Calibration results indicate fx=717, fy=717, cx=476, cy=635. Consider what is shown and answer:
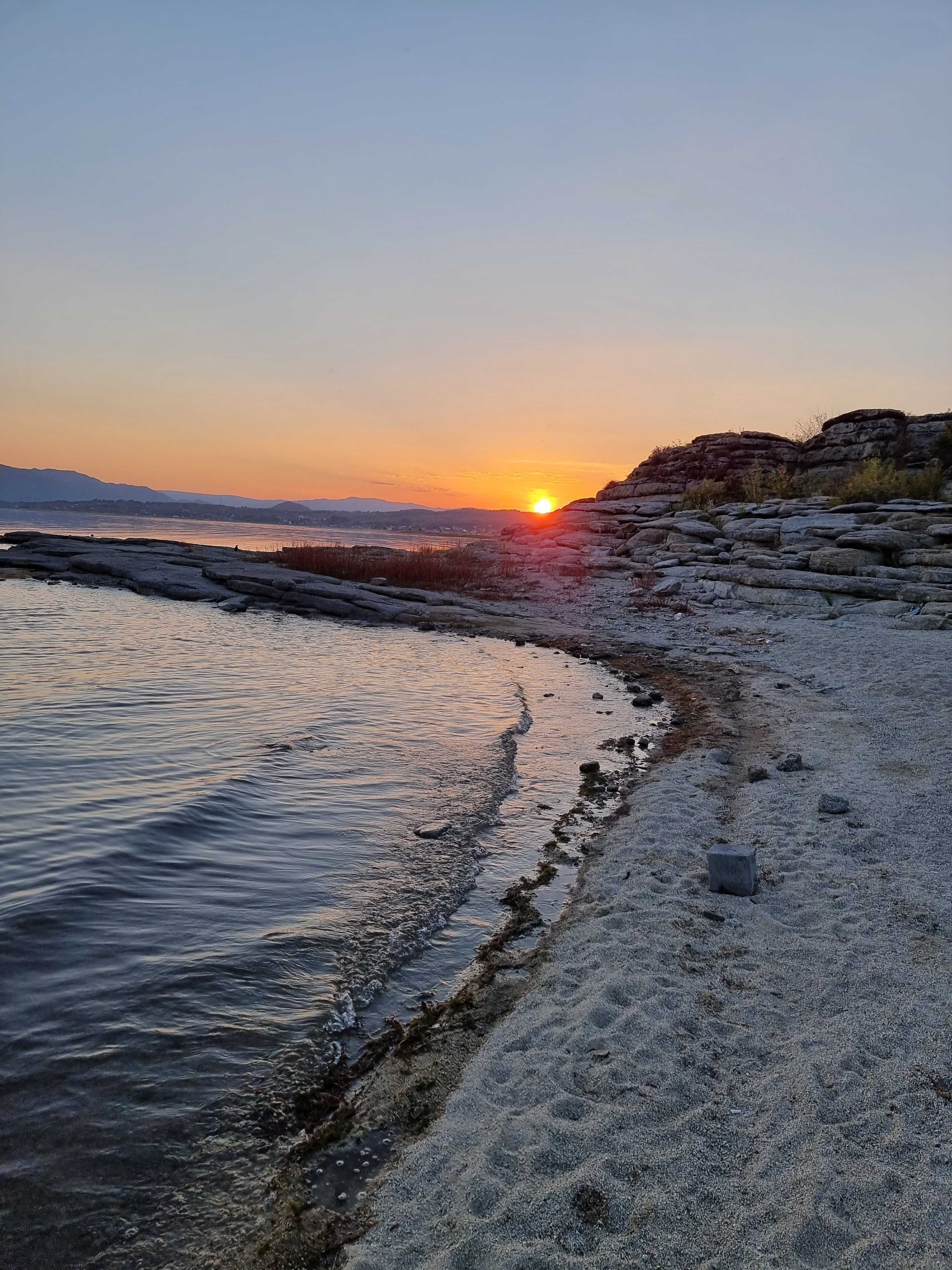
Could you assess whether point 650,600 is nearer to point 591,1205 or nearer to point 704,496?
point 704,496

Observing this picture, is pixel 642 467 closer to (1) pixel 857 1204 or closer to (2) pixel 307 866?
(2) pixel 307 866

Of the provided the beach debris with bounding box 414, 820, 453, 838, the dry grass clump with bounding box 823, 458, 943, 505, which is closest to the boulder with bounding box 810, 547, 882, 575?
the dry grass clump with bounding box 823, 458, 943, 505

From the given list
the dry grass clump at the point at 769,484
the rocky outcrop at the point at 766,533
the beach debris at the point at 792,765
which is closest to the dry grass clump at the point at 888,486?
the rocky outcrop at the point at 766,533

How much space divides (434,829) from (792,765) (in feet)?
14.7

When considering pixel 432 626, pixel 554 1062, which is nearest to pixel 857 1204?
pixel 554 1062

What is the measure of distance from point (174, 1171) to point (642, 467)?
4279 centimetres

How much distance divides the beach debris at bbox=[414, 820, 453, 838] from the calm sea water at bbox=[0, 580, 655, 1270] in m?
A: 0.07

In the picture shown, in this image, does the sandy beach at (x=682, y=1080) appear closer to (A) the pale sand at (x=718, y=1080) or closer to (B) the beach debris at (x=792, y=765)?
(A) the pale sand at (x=718, y=1080)

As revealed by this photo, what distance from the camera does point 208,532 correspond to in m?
83.2

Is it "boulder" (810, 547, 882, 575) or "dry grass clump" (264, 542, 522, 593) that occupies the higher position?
"boulder" (810, 547, 882, 575)

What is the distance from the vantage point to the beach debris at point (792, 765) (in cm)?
866

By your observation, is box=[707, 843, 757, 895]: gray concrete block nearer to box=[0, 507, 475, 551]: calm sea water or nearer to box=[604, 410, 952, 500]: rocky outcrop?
box=[604, 410, 952, 500]: rocky outcrop

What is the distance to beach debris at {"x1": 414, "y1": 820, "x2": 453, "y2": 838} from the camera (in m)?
7.26

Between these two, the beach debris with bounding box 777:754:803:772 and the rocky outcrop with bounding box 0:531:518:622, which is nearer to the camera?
the beach debris with bounding box 777:754:803:772
